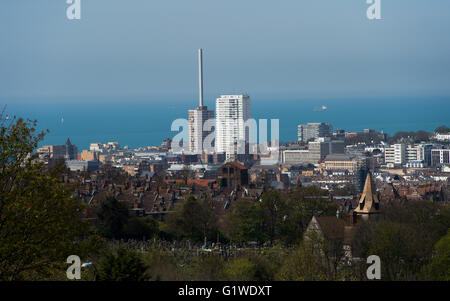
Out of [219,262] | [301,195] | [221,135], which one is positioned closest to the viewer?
[219,262]

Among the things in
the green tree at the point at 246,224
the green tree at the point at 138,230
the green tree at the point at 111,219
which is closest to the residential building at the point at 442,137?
the green tree at the point at 246,224

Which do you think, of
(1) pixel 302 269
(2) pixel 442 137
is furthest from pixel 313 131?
(1) pixel 302 269

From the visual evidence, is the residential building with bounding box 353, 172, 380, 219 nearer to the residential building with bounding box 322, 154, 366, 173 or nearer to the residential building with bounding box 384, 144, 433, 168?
the residential building with bounding box 322, 154, 366, 173

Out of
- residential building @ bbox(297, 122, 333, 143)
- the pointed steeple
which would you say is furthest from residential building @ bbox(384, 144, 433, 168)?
the pointed steeple

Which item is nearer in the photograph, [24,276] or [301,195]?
[24,276]

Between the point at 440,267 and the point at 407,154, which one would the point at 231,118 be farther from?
the point at 440,267

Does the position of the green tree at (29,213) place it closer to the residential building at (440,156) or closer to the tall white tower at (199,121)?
the residential building at (440,156)

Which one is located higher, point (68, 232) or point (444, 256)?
point (68, 232)
